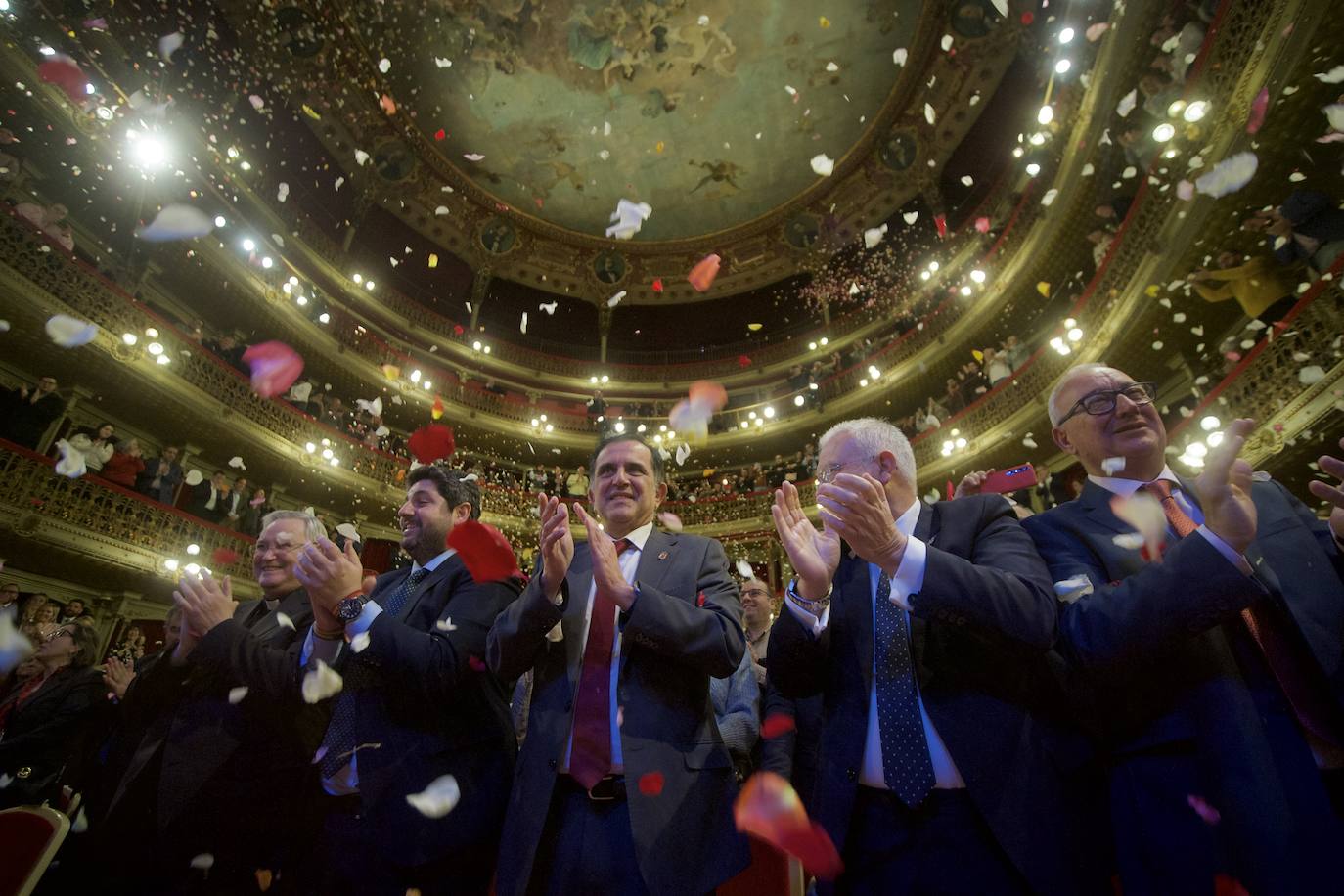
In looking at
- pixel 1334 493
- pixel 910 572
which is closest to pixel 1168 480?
pixel 1334 493

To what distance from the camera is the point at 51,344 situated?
8859mm

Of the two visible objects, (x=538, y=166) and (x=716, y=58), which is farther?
(x=538, y=166)

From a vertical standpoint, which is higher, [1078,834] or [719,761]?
[719,761]

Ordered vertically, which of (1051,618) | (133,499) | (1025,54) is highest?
(1025,54)

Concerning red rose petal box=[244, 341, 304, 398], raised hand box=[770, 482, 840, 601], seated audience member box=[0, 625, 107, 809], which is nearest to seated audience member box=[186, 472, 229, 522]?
red rose petal box=[244, 341, 304, 398]

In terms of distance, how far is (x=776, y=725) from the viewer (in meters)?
2.82

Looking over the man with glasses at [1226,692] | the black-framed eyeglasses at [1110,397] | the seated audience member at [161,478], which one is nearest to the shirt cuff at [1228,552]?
the man with glasses at [1226,692]

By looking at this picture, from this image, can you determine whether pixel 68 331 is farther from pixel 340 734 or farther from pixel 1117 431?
pixel 1117 431

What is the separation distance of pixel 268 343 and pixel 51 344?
176 inches

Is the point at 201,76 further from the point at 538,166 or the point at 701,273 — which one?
the point at 701,273

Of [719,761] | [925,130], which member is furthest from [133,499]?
[925,130]

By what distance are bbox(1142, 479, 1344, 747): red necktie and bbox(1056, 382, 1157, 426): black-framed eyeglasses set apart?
68cm

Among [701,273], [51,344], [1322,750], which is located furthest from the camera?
[701,273]

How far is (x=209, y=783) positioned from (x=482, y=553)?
122 cm
